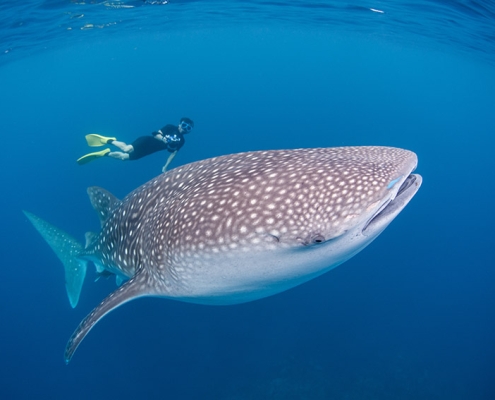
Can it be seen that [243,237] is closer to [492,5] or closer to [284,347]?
[284,347]

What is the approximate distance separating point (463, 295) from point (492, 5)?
13.0 metres

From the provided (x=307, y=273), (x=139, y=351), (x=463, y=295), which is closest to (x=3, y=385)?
(x=139, y=351)

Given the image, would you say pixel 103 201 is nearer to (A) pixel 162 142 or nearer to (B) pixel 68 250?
(B) pixel 68 250

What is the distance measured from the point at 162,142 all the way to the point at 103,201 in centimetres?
685

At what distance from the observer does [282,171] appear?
9.55 ft

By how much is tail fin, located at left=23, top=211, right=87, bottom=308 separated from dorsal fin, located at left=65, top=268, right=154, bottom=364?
2.73 meters

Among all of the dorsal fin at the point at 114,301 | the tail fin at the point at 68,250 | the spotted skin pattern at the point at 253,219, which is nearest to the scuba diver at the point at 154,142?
the tail fin at the point at 68,250

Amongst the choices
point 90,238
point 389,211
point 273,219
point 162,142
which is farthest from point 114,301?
point 162,142

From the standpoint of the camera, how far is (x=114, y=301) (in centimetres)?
387

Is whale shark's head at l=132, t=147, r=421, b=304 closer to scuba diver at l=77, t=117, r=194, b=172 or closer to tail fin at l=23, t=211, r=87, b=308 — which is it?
tail fin at l=23, t=211, r=87, b=308

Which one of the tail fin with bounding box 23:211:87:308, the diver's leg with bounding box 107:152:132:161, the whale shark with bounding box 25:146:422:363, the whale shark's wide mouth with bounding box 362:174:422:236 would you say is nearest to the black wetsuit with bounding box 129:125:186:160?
the diver's leg with bounding box 107:152:132:161

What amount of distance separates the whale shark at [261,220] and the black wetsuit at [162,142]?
7.79 meters

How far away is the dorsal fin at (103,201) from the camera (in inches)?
225

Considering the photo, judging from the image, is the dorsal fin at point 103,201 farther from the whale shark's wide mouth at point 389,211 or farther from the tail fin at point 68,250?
the whale shark's wide mouth at point 389,211
